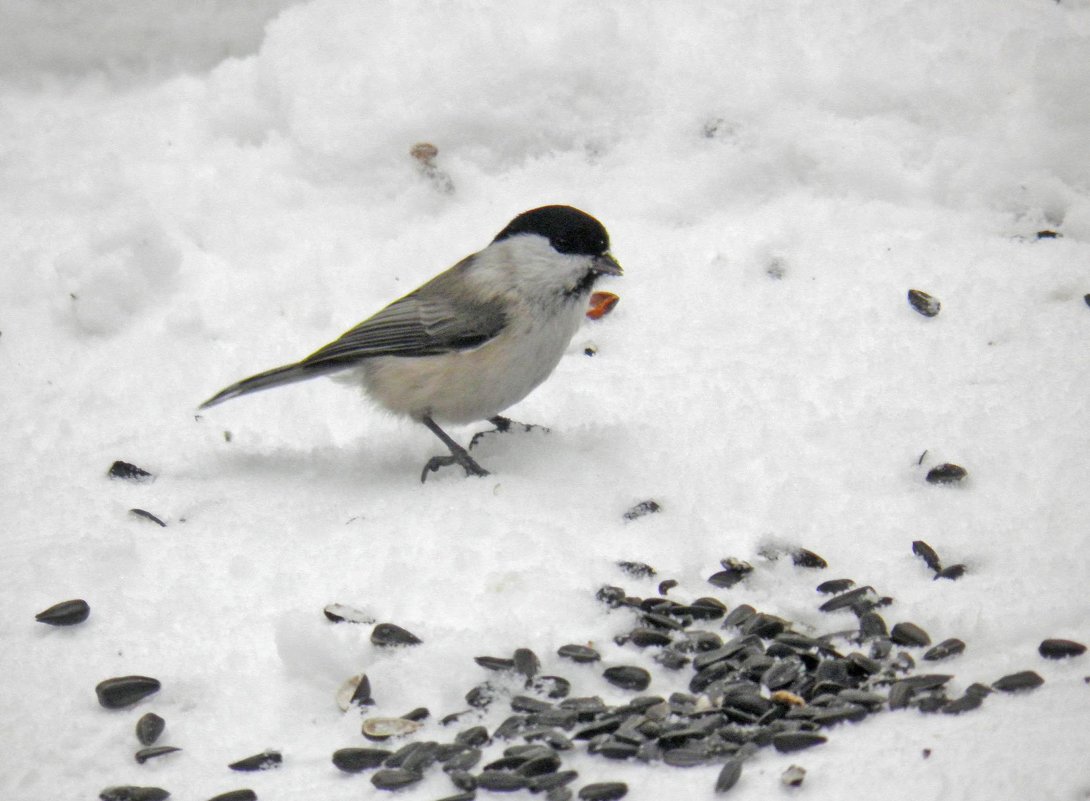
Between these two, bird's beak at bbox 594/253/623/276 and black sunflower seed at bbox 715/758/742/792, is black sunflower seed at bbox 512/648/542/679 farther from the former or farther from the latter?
bird's beak at bbox 594/253/623/276

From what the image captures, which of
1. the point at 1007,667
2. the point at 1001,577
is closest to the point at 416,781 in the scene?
the point at 1007,667

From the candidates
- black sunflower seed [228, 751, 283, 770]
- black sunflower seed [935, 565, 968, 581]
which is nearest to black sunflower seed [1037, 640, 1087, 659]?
black sunflower seed [935, 565, 968, 581]

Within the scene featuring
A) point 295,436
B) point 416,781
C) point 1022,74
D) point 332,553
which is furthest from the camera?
point 1022,74

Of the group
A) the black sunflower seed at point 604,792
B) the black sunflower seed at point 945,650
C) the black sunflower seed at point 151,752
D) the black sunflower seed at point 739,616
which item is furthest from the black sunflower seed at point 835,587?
the black sunflower seed at point 151,752

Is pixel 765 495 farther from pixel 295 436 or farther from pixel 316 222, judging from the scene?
pixel 316 222

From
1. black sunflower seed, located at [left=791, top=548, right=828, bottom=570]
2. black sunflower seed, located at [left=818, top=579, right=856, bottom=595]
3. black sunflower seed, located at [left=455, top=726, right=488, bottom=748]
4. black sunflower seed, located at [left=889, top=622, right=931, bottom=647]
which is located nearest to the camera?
black sunflower seed, located at [left=455, top=726, right=488, bottom=748]

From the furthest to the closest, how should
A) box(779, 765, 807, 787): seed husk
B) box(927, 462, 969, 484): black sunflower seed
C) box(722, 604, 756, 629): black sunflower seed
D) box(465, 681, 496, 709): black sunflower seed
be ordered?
box(927, 462, 969, 484): black sunflower seed, box(722, 604, 756, 629): black sunflower seed, box(465, 681, 496, 709): black sunflower seed, box(779, 765, 807, 787): seed husk

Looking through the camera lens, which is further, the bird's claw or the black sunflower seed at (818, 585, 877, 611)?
the bird's claw
